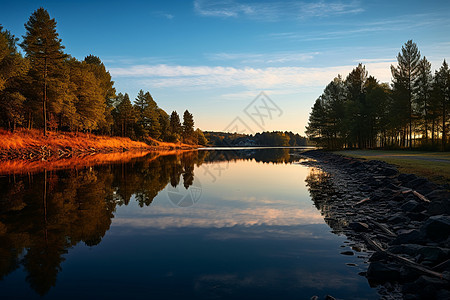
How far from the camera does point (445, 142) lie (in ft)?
131

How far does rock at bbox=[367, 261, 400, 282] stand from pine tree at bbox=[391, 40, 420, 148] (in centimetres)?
5310

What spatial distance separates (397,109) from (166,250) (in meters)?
55.2

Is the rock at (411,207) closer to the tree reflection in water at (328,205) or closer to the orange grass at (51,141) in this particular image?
the tree reflection in water at (328,205)

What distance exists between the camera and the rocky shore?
4.62 m

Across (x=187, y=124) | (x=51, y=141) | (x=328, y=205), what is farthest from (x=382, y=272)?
(x=187, y=124)

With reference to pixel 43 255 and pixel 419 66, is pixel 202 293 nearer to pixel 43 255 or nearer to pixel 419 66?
pixel 43 255

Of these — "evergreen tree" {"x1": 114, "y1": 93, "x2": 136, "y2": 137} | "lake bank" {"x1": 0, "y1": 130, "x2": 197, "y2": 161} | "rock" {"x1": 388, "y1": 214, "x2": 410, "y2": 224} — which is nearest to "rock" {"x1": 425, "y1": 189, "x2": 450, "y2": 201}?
"rock" {"x1": 388, "y1": 214, "x2": 410, "y2": 224}

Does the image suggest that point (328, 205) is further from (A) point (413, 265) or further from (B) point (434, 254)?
(A) point (413, 265)

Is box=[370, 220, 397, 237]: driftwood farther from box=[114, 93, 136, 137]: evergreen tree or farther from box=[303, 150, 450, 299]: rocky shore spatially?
Answer: box=[114, 93, 136, 137]: evergreen tree

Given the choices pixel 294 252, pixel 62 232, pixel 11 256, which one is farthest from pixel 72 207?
pixel 294 252

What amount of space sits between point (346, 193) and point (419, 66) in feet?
162

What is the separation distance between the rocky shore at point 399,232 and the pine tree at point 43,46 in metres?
44.7

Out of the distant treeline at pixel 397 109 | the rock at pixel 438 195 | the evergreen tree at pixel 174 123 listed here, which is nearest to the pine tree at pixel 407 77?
the distant treeline at pixel 397 109

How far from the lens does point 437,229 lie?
20.1 ft
